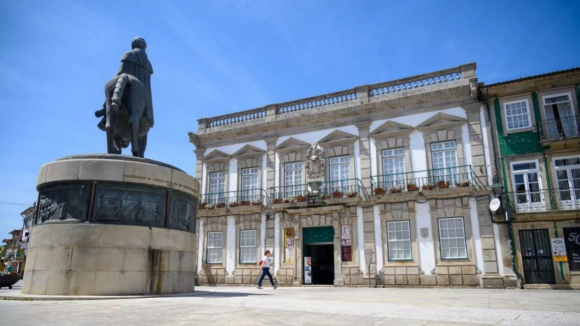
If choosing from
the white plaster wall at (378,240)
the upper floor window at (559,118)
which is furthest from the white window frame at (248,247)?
the upper floor window at (559,118)

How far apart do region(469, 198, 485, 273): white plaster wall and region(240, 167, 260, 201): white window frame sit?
10251 millimetres

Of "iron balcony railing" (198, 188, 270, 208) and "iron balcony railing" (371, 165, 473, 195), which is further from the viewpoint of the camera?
"iron balcony railing" (198, 188, 270, 208)

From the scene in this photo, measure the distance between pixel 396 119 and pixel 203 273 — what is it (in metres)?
12.5

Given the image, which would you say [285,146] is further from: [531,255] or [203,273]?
[531,255]

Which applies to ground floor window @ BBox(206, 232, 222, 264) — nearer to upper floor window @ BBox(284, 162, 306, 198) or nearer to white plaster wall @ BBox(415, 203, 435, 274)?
upper floor window @ BBox(284, 162, 306, 198)

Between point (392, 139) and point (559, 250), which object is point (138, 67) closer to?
point (392, 139)

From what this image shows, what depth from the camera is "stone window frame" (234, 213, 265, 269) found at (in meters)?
20.7

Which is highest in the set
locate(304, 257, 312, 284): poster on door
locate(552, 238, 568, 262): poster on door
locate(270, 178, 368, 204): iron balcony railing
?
locate(270, 178, 368, 204): iron balcony railing

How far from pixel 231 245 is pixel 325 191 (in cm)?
581

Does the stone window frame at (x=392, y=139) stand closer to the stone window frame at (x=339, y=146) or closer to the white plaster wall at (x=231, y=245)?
the stone window frame at (x=339, y=146)

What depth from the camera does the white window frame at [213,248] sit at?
21734mm

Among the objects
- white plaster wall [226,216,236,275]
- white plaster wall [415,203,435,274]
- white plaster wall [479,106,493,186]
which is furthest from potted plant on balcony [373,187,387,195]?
white plaster wall [226,216,236,275]

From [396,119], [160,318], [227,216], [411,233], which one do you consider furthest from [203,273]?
[160,318]

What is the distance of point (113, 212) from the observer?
8219mm
